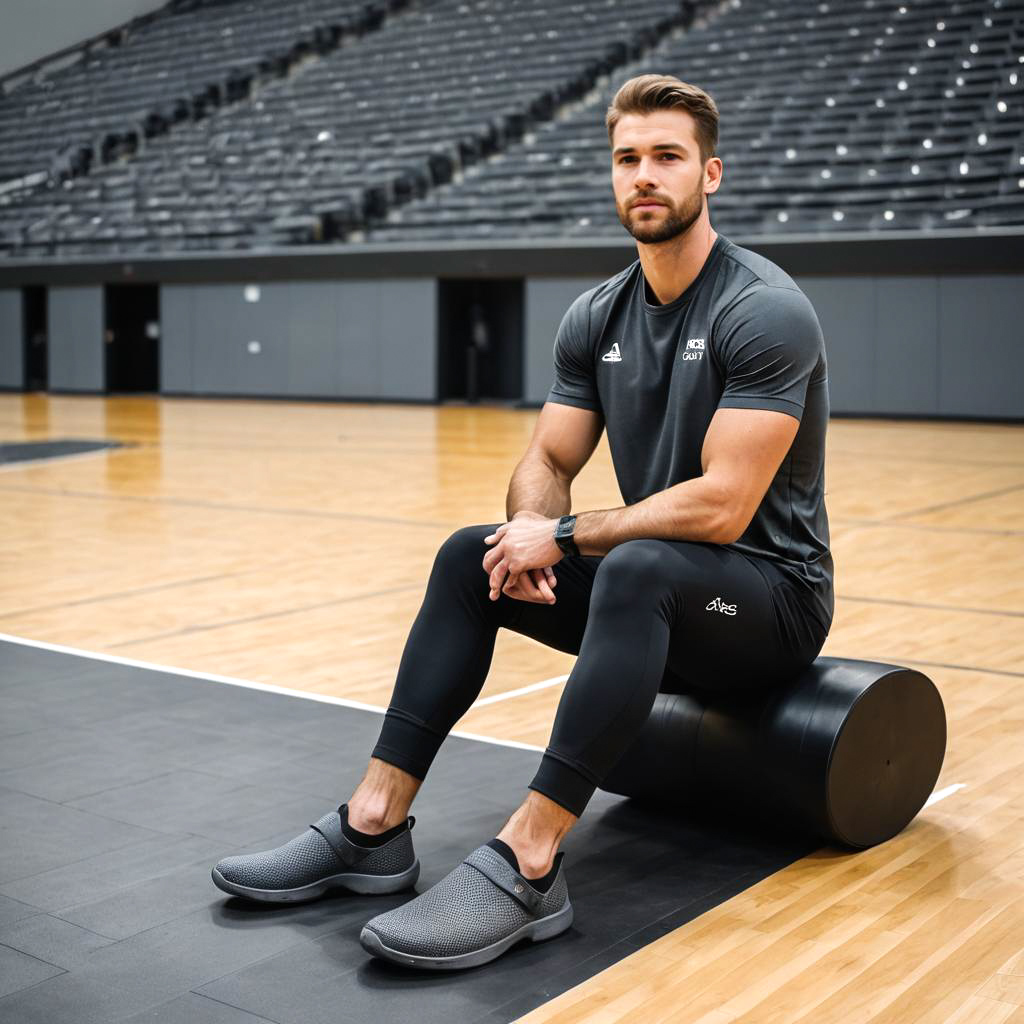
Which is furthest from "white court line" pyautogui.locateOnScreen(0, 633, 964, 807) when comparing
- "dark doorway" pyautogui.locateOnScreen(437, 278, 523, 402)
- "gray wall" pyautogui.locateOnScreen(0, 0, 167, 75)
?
"gray wall" pyautogui.locateOnScreen(0, 0, 167, 75)

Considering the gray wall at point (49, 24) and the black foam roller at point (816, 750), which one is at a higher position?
the gray wall at point (49, 24)

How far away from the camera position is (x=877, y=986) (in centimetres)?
178

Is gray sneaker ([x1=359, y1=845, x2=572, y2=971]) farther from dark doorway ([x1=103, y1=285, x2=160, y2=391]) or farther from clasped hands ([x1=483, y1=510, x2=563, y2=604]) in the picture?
dark doorway ([x1=103, y1=285, x2=160, y2=391])

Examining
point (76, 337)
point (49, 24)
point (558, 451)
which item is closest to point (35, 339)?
point (76, 337)

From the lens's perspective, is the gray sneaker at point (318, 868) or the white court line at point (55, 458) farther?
the white court line at point (55, 458)

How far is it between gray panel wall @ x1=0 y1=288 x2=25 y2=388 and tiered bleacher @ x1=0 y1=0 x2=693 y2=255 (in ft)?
1.78

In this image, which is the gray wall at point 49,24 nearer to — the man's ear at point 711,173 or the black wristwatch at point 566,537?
the man's ear at point 711,173

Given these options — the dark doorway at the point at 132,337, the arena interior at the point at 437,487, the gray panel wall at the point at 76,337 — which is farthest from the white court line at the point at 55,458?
the dark doorway at the point at 132,337

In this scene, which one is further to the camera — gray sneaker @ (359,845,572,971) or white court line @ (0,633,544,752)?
white court line @ (0,633,544,752)

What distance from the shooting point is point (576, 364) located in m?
2.40

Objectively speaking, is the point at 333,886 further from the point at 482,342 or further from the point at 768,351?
the point at 482,342

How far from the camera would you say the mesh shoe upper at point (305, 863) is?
2023 mm

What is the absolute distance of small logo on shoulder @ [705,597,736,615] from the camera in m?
2.04

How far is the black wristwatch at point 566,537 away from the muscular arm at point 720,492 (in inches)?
1.3
